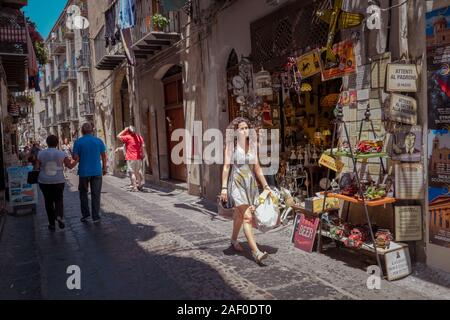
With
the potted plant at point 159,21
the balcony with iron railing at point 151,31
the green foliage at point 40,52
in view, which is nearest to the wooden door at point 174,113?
the balcony with iron railing at point 151,31

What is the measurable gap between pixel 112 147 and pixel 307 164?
1338cm

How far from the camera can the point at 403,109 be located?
4.29 metres

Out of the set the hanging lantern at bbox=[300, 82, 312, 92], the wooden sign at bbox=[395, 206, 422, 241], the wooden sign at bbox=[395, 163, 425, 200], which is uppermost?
the hanging lantern at bbox=[300, 82, 312, 92]

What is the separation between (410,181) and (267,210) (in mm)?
1561

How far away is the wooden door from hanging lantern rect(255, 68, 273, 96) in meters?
4.89

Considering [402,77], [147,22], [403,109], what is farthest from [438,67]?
[147,22]

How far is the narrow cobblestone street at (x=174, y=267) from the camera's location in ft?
13.1

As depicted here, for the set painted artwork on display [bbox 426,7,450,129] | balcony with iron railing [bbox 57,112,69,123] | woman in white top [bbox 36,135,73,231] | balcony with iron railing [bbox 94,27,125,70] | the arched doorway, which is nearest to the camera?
painted artwork on display [bbox 426,7,450,129]

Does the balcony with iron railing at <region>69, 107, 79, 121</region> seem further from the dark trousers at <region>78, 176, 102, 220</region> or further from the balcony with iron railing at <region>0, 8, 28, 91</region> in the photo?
the dark trousers at <region>78, 176, 102, 220</region>

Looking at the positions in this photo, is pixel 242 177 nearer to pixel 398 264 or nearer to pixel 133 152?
pixel 398 264

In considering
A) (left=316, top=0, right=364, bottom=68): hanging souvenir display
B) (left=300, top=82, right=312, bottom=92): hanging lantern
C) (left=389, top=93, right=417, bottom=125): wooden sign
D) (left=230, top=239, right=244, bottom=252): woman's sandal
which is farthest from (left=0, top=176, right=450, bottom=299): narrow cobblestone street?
(left=316, top=0, right=364, bottom=68): hanging souvenir display

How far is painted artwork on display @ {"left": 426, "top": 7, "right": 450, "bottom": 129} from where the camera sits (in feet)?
13.0

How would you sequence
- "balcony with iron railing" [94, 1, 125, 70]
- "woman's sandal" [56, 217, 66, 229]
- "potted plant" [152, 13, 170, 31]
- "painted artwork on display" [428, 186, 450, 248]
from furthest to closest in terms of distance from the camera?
1. "balcony with iron railing" [94, 1, 125, 70]
2. "potted plant" [152, 13, 170, 31]
3. "woman's sandal" [56, 217, 66, 229]
4. "painted artwork on display" [428, 186, 450, 248]
